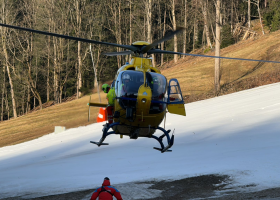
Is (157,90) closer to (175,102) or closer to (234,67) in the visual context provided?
(175,102)

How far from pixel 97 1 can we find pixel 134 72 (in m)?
53.3

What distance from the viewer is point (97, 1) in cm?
6081

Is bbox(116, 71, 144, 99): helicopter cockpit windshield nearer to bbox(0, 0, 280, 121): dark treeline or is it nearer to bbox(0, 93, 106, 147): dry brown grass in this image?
bbox(0, 93, 106, 147): dry brown grass

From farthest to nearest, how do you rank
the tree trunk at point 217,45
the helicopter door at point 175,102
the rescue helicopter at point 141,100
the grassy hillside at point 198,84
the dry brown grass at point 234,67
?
the dry brown grass at point 234,67 < the grassy hillside at point 198,84 < the tree trunk at point 217,45 < the helicopter door at point 175,102 < the rescue helicopter at point 141,100

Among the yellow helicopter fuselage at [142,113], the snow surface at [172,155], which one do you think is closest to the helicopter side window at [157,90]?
the yellow helicopter fuselage at [142,113]

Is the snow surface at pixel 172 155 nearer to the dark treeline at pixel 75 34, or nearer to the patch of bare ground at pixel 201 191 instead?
the patch of bare ground at pixel 201 191

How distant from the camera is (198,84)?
123 feet

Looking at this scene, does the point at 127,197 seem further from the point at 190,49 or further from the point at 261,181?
the point at 190,49

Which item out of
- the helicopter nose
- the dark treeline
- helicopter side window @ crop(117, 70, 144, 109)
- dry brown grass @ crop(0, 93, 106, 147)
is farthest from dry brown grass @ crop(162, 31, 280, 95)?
the helicopter nose

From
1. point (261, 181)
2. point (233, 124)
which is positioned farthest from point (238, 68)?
point (261, 181)

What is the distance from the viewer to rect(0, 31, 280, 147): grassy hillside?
109ft

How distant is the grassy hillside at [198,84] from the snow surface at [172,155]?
466cm

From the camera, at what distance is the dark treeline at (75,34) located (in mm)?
50875

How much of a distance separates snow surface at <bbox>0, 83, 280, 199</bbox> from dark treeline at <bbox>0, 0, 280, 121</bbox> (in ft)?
70.8
